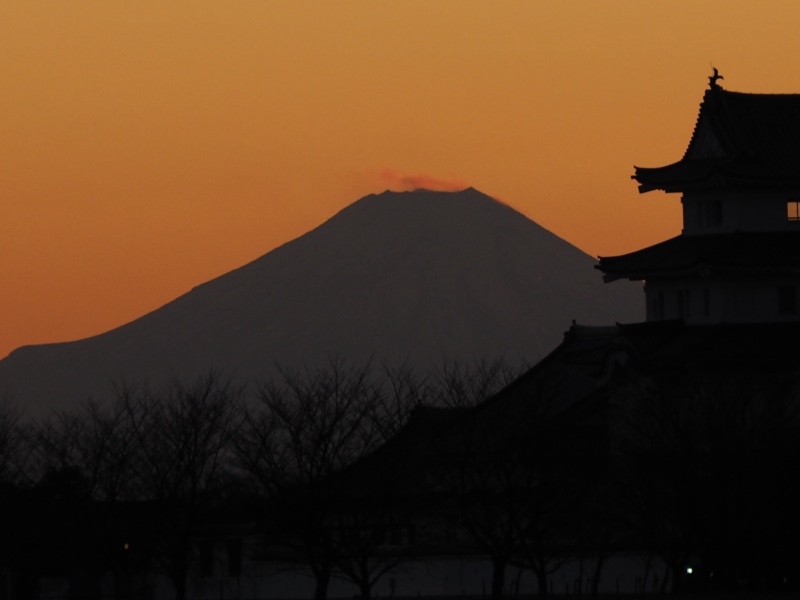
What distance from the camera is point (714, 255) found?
5081 centimetres

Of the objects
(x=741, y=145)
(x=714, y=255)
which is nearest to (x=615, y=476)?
(x=714, y=255)

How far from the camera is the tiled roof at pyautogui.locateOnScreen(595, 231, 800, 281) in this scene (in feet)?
166

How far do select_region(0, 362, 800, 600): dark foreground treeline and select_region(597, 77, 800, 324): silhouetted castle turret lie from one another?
402 cm

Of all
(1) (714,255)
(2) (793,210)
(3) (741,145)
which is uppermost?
(3) (741,145)

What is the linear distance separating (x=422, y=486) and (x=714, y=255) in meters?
10.7

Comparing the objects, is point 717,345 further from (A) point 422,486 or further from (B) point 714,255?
(A) point 422,486

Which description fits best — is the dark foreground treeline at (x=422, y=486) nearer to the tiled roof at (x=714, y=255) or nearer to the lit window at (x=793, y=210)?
the tiled roof at (x=714, y=255)

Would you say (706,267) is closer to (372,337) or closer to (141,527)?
(141,527)

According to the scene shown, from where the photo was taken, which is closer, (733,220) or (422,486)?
(422,486)

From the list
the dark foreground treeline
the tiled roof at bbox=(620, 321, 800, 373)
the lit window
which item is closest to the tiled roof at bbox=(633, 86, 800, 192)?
the lit window

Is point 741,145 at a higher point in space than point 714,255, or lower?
higher

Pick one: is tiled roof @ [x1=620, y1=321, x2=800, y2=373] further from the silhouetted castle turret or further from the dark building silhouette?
the silhouetted castle turret

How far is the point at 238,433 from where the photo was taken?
43656mm

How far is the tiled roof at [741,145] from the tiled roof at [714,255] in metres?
1.38
